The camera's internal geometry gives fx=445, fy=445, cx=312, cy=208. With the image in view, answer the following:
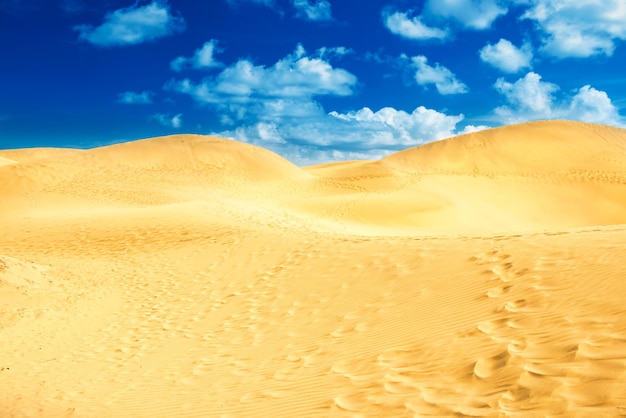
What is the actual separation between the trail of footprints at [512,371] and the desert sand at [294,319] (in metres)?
0.02

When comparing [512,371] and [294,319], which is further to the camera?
[294,319]

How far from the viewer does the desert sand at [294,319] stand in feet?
16.4

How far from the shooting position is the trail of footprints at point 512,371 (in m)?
4.14

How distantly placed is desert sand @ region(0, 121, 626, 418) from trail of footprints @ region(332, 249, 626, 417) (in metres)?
0.02

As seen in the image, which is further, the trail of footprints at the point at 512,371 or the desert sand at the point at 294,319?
the desert sand at the point at 294,319

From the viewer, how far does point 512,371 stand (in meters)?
4.83

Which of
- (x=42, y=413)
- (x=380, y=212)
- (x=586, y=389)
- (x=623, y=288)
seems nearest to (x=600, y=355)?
(x=586, y=389)

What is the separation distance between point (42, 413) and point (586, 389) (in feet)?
21.5

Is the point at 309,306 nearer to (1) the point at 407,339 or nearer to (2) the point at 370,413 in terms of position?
(1) the point at 407,339

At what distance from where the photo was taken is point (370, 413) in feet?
15.8

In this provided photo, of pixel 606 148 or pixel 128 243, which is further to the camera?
pixel 606 148

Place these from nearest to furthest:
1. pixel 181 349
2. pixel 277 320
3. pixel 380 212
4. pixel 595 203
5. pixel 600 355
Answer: pixel 600 355
pixel 181 349
pixel 277 320
pixel 380 212
pixel 595 203

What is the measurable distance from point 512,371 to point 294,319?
5009 millimetres

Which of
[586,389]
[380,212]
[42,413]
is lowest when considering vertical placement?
[42,413]
